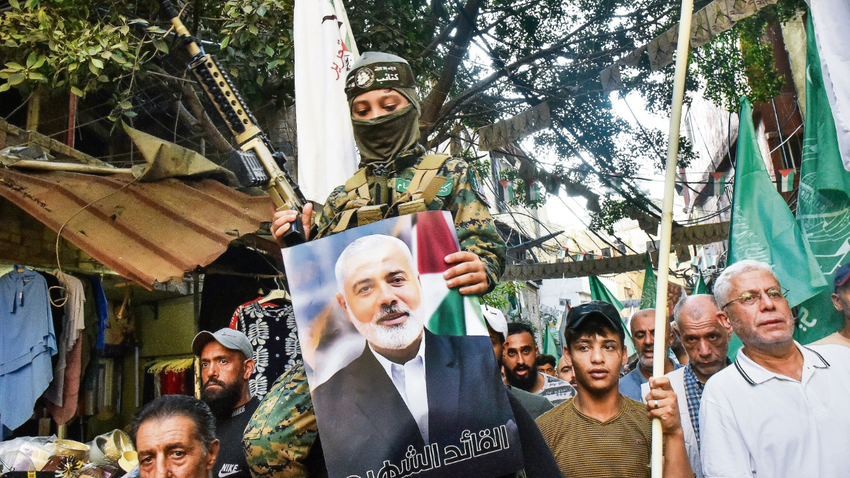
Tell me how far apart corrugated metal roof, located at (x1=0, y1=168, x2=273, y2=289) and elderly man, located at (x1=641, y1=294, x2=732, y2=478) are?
10.2 feet

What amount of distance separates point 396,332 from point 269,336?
3.54 m

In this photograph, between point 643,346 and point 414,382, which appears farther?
point 643,346

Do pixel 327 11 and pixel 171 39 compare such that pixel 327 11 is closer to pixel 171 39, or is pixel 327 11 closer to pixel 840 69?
pixel 171 39

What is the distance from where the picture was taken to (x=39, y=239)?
6.40m

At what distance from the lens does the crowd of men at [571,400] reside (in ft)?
8.24

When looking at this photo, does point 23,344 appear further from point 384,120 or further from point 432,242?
point 432,242

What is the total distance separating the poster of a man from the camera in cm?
223

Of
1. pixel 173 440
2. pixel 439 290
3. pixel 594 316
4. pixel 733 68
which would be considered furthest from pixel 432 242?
pixel 733 68

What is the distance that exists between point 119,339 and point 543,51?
632 cm

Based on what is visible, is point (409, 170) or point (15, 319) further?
point (15, 319)

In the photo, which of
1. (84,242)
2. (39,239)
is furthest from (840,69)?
(39,239)

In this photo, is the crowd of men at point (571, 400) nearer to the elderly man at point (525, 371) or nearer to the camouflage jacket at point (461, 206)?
the camouflage jacket at point (461, 206)

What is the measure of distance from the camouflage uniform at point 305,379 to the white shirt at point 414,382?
39 centimetres

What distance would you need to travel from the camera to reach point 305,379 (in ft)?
8.56
